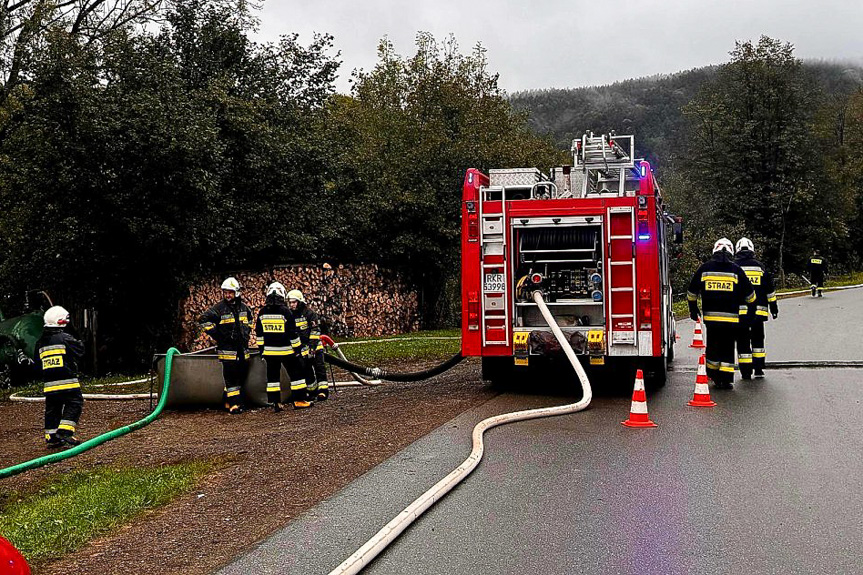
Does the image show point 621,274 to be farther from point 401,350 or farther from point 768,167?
point 768,167

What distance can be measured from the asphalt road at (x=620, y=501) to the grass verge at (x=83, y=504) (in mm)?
1390

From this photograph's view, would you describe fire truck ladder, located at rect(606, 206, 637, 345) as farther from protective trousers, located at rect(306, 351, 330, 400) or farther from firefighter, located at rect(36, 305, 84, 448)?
firefighter, located at rect(36, 305, 84, 448)

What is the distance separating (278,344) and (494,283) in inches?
108

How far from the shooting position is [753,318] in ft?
38.1

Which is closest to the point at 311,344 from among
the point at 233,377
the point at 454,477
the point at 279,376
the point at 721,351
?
the point at 279,376

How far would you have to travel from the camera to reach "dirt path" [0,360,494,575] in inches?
213

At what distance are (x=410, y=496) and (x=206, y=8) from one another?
1825cm

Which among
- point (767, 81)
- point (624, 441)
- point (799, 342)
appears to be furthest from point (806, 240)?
point (624, 441)

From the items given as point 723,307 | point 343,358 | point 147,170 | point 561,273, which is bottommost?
point 343,358

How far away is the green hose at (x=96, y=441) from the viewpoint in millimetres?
7953

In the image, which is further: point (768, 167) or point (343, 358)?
point (768, 167)

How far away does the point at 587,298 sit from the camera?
36.4 ft

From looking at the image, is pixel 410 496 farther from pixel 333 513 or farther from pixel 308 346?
pixel 308 346

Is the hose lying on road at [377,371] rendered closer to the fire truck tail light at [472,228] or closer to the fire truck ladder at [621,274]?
the fire truck tail light at [472,228]
